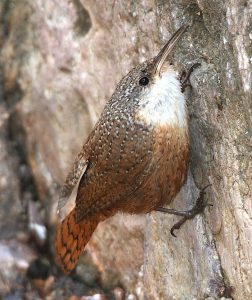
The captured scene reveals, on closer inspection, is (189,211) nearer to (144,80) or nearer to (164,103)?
(164,103)

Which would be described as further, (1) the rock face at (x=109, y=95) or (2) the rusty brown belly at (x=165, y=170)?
(2) the rusty brown belly at (x=165, y=170)

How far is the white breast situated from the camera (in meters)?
3.45

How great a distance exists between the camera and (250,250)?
332 centimetres

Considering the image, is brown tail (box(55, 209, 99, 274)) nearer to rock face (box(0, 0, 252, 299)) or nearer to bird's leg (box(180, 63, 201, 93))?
rock face (box(0, 0, 252, 299))

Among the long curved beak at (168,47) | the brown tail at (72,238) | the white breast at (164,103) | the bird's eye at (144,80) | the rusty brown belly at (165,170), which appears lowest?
the brown tail at (72,238)

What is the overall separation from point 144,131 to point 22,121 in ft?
7.81

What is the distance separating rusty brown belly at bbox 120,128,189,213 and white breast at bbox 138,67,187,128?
0.06 metres

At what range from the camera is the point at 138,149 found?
353 centimetres

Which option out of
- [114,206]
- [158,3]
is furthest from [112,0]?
[114,206]

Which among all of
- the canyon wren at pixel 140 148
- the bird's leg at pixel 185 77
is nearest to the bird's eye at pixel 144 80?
the canyon wren at pixel 140 148

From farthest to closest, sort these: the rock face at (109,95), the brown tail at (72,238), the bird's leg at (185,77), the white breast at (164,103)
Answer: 1. the brown tail at (72,238)
2. the bird's leg at (185,77)
3. the white breast at (164,103)
4. the rock face at (109,95)

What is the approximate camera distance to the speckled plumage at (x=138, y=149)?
137 inches

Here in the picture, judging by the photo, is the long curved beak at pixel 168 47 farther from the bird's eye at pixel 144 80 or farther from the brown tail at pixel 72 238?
the brown tail at pixel 72 238

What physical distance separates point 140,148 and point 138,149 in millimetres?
14
